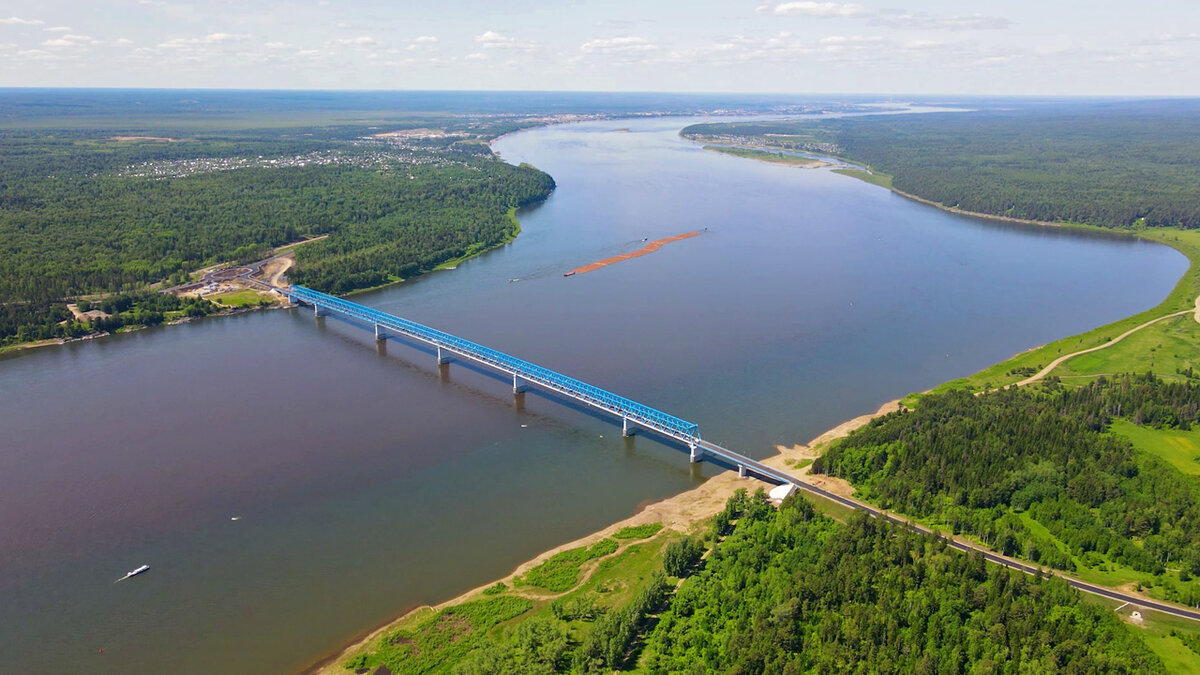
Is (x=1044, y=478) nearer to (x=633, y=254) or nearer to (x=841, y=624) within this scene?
(x=841, y=624)

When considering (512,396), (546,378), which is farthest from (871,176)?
(546,378)

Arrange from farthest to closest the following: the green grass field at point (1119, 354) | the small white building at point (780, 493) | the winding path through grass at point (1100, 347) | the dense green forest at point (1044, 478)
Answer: the green grass field at point (1119, 354)
the winding path through grass at point (1100, 347)
the small white building at point (780, 493)
the dense green forest at point (1044, 478)

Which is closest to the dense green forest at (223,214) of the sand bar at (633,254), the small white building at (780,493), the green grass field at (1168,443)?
the sand bar at (633,254)

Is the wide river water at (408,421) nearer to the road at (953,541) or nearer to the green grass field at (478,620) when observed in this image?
the green grass field at (478,620)

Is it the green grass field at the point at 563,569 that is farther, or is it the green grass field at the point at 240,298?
the green grass field at the point at 240,298

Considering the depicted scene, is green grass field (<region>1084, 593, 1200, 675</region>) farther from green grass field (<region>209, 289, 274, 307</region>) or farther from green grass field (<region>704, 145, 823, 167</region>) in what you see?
green grass field (<region>704, 145, 823, 167</region>)

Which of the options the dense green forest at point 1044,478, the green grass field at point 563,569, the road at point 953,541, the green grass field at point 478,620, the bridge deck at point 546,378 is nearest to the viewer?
the green grass field at point 478,620

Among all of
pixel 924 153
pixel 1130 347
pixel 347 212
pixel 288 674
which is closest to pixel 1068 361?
pixel 1130 347

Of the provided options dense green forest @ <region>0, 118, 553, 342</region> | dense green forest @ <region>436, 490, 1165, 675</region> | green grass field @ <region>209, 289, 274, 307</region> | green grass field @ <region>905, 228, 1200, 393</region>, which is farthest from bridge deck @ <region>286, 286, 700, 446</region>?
dense green forest @ <region>0, 118, 553, 342</region>
